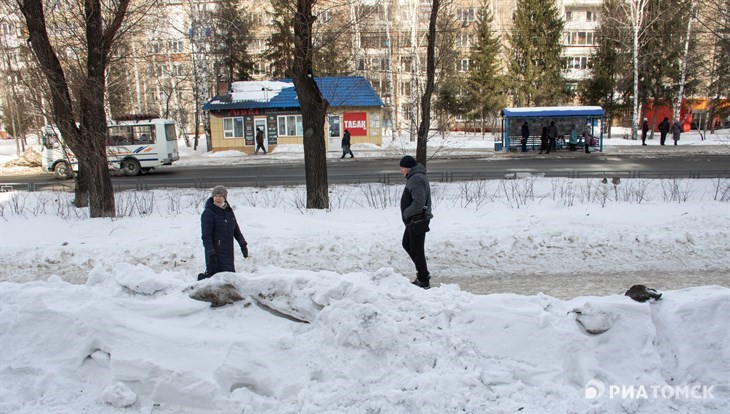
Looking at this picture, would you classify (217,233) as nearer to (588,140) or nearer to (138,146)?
(138,146)

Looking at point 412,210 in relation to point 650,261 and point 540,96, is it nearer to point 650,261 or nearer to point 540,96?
point 650,261

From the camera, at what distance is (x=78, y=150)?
11078mm

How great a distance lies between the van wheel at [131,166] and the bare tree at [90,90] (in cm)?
1442

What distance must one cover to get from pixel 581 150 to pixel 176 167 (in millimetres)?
23324

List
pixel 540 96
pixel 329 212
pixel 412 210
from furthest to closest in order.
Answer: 1. pixel 540 96
2. pixel 329 212
3. pixel 412 210

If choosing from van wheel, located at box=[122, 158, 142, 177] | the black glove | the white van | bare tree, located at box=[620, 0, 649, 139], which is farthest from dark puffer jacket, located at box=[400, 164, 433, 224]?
bare tree, located at box=[620, 0, 649, 139]

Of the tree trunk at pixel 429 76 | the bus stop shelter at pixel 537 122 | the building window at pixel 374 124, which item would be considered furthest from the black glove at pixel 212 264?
the building window at pixel 374 124

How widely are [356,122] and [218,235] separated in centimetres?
3042

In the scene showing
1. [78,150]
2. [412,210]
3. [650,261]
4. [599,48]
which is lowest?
[650,261]

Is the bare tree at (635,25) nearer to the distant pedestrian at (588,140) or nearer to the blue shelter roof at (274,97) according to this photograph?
the distant pedestrian at (588,140)

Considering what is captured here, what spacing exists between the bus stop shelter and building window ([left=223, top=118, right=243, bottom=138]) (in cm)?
1710

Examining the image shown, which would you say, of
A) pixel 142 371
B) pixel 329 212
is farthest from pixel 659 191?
pixel 142 371

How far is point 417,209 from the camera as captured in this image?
21.9ft

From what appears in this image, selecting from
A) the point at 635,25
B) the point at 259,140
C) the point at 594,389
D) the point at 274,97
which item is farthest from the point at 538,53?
the point at 594,389
